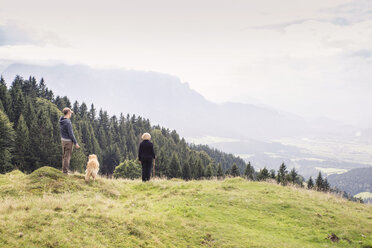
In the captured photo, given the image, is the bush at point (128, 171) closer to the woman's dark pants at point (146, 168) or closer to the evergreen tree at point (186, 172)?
the evergreen tree at point (186, 172)

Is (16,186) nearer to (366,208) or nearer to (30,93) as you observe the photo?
(366,208)

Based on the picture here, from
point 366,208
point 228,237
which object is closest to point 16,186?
point 228,237

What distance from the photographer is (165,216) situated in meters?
8.08

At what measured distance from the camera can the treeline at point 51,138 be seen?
1992 inches

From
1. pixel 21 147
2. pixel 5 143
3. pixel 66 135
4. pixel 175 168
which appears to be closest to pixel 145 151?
pixel 66 135

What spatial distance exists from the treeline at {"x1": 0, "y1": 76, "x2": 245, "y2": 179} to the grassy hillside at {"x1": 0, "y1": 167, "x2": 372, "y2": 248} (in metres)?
8.90

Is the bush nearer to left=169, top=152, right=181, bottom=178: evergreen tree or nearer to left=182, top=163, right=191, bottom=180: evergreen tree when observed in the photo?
left=169, top=152, right=181, bottom=178: evergreen tree

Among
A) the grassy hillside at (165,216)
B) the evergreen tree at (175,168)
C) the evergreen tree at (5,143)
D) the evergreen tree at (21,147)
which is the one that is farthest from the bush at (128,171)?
the grassy hillside at (165,216)

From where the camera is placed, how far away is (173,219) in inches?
314

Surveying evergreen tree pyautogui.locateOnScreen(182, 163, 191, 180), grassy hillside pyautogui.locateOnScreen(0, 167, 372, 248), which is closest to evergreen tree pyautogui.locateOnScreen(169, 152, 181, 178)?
evergreen tree pyautogui.locateOnScreen(182, 163, 191, 180)

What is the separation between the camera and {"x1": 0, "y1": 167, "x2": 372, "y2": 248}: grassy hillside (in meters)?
5.70

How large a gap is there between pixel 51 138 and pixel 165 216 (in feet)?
194

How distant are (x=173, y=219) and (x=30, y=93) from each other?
324ft

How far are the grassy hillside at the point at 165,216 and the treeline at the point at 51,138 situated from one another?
350 inches
